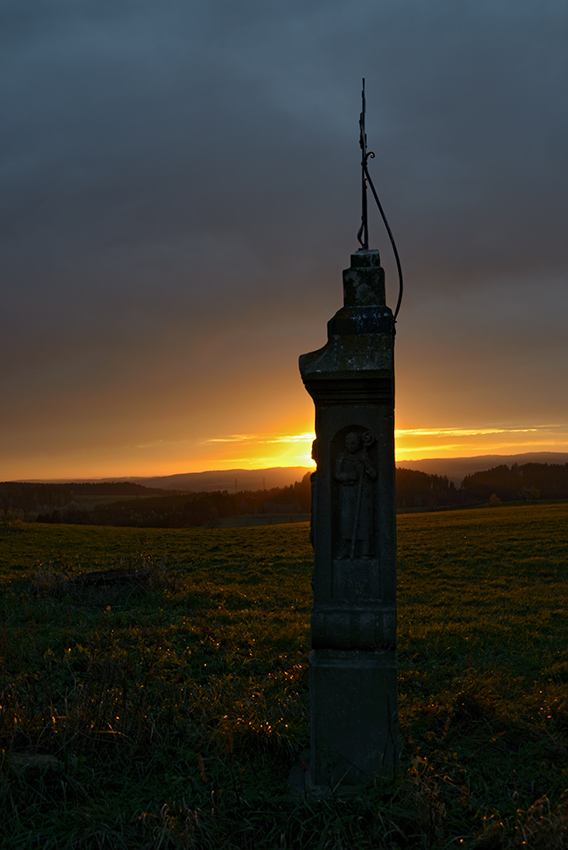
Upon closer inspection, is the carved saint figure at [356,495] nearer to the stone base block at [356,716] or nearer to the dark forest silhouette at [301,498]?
the stone base block at [356,716]

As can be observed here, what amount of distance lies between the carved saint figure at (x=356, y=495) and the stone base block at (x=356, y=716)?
2.79ft

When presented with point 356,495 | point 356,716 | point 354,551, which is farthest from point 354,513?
point 356,716

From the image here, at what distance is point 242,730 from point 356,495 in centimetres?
229

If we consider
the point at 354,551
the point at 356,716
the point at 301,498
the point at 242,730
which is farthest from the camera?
the point at 301,498

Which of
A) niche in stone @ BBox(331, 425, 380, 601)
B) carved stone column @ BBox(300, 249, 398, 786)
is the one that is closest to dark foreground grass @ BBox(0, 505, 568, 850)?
carved stone column @ BBox(300, 249, 398, 786)

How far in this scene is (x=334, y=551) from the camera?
4.47m

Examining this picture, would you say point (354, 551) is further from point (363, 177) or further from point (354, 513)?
point (363, 177)

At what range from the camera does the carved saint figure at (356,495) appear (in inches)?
174

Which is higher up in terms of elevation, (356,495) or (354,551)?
(356,495)

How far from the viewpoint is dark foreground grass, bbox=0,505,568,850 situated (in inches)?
142

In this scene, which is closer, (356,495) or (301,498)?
(356,495)

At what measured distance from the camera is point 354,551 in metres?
4.43

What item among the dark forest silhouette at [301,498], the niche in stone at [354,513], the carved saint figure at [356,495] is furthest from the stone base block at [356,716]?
the dark forest silhouette at [301,498]

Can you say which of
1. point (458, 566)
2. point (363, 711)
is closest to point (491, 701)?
point (363, 711)
